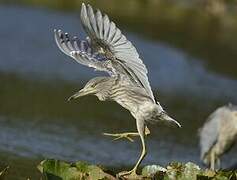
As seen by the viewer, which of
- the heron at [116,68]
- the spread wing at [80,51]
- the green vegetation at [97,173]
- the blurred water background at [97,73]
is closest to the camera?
the green vegetation at [97,173]

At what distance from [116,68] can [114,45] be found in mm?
268

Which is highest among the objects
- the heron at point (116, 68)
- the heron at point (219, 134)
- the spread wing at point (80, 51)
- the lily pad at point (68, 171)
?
the heron at point (219, 134)

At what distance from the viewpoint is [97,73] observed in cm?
1409

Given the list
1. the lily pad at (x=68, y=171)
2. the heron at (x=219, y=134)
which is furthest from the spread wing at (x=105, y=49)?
the heron at (x=219, y=134)

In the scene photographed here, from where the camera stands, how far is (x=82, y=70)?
14477 mm

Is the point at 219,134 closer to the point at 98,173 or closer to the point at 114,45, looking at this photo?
the point at 114,45

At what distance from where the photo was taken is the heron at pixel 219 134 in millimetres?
10922

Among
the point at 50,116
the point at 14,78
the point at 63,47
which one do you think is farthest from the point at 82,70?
the point at 63,47

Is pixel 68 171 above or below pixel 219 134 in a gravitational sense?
below

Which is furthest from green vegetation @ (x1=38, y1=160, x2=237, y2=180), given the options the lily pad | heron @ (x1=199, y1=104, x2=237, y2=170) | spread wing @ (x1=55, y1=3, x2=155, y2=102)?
heron @ (x1=199, y1=104, x2=237, y2=170)

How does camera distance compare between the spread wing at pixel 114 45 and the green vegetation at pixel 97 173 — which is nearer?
the green vegetation at pixel 97 173

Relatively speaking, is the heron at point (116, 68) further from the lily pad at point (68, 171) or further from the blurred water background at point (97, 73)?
the blurred water background at point (97, 73)

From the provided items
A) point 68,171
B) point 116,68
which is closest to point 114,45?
point 116,68

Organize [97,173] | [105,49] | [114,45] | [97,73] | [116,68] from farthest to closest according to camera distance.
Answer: [97,73] < [116,68] < [105,49] < [114,45] < [97,173]
